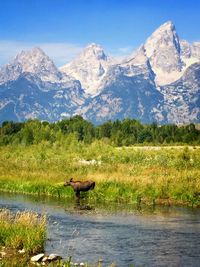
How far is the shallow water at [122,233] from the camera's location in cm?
2406

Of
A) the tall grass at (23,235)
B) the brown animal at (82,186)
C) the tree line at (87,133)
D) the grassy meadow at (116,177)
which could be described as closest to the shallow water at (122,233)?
the tall grass at (23,235)

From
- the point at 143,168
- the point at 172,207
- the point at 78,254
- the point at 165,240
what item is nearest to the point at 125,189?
the point at 172,207

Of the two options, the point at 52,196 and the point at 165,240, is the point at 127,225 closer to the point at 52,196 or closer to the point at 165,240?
the point at 165,240

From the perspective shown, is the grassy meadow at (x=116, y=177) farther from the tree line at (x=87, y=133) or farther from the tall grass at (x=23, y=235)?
Result: the tree line at (x=87, y=133)

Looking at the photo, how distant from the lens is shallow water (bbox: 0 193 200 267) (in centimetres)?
2406

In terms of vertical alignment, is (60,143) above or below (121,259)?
above

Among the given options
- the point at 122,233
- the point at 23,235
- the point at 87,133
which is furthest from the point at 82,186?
the point at 87,133

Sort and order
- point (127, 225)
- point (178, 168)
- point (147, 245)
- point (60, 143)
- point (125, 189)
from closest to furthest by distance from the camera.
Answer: point (147, 245) → point (127, 225) → point (125, 189) → point (178, 168) → point (60, 143)

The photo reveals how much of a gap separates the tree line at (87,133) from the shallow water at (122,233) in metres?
67.7

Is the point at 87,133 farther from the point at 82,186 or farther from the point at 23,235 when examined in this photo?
the point at 23,235

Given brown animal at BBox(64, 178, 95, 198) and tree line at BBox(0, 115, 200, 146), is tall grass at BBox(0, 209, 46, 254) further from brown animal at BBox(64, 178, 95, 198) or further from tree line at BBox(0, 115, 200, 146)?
tree line at BBox(0, 115, 200, 146)

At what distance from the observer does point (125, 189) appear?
47500 millimetres

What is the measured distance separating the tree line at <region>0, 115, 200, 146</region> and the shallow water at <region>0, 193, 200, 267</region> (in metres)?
67.7

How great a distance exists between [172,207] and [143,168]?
16914 mm
